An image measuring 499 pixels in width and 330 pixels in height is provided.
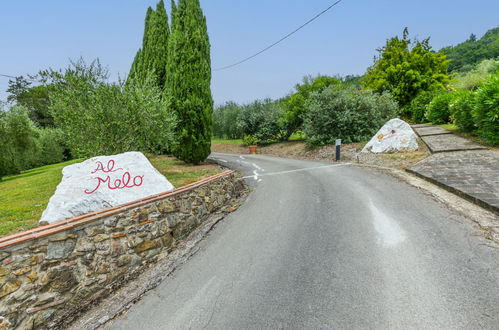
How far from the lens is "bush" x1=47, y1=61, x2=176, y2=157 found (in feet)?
22.7

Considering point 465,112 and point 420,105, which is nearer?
point 465,112

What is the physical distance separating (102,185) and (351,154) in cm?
1153

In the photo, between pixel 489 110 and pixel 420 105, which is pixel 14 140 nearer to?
pixel 489 110

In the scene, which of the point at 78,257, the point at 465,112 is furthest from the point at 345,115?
the point at 78,257

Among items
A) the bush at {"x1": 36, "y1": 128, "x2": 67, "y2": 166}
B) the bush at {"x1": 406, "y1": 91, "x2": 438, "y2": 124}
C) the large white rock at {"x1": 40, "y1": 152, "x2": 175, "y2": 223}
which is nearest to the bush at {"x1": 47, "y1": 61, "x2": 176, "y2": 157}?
the large white rock at {"x1": 40, "y1": 152, "x2": 175, "y2": 223}

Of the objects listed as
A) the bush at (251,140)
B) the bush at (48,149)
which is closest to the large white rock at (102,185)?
the bush at (251,140)

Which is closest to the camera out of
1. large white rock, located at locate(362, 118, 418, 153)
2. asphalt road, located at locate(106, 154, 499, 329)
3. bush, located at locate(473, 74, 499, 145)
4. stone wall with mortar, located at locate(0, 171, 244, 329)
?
asphalt road, located at locate(106, 154, 499, 329)

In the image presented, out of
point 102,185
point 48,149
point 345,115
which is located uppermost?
point 345,115

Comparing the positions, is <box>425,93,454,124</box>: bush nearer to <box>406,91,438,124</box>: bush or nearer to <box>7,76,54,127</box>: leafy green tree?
<box>406,91,438,124</box>: bush

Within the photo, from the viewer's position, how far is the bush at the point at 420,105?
678 inches

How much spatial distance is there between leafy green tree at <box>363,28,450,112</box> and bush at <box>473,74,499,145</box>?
34.4ft

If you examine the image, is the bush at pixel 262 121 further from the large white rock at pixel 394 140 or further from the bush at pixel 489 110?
the bush at pixel 489 110

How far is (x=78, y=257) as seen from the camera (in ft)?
10.3

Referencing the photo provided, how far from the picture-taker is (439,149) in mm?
9367
